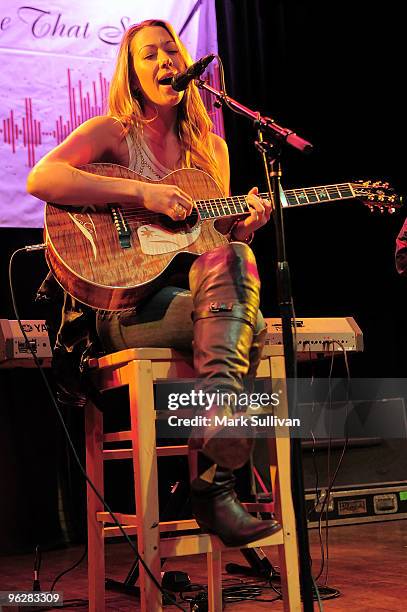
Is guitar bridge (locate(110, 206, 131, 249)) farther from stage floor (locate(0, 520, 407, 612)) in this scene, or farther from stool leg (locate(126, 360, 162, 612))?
stage floor (locate(0, 520, 407, 612))

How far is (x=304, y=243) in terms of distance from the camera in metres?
4.41

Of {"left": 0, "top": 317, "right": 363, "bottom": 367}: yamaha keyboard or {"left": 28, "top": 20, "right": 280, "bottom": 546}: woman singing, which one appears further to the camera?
{"left": 0, "top": 317, "right": 363, "bottom": 367}: yamaha keyboard

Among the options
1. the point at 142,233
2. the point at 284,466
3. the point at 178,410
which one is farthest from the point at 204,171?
the point at 284,466

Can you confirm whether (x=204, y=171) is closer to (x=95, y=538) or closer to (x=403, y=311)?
(x=95, y=538)

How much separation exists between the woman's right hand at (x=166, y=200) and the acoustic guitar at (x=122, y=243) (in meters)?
0.04

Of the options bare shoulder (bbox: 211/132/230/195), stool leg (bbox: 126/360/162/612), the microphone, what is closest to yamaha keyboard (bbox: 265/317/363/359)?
bare shoulder (bbox: 211/132/230/195)

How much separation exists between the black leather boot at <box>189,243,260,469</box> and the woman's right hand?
→ 0.29m

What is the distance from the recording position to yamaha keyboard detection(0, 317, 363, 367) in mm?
2875

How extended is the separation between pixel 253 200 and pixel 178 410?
0.62 meters

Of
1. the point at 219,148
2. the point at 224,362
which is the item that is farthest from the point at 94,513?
the point at 219,148

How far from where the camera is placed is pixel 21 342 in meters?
2.88

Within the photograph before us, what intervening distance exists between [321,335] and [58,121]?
64.6 inches

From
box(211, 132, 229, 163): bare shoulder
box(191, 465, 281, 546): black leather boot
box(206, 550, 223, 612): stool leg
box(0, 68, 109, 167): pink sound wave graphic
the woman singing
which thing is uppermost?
box(0, 68, 109, 167): pink sound wave graphic

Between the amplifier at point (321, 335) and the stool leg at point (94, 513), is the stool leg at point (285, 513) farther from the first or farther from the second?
the amplifier at point (321, 335)
